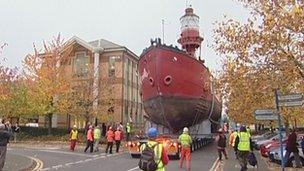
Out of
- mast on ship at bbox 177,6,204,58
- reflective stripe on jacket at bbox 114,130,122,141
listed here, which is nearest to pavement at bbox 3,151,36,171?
reflective stripe on jacket at bbox 114,130,122,141

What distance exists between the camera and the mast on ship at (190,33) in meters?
34.6

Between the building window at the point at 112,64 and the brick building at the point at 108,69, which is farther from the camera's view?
the building window at the point at 112,64

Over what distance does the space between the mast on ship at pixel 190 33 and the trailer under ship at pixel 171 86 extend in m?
6.46

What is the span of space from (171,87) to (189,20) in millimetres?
11131

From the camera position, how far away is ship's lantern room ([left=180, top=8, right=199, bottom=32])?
115 feet

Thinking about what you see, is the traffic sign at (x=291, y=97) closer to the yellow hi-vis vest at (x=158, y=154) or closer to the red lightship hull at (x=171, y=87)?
the yellow hi-vis vest at (x=158, y=154)

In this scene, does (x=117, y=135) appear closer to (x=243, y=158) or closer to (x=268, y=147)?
(x=268, y=147)

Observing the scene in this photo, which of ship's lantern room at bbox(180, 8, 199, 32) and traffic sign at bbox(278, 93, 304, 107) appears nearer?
traffic sign at bbox(278, 93, 304, 107)

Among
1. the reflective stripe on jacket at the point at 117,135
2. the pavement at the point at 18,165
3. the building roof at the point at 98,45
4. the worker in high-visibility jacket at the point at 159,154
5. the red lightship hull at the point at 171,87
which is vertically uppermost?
the building roof at the point at 98,45

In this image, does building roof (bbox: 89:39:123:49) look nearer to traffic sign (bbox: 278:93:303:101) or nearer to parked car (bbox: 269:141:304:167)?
parked car (bbox: 269:141:304:167)

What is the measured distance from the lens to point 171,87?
25.5 metres

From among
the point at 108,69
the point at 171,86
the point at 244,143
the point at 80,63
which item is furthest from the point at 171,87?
the point at 80,63

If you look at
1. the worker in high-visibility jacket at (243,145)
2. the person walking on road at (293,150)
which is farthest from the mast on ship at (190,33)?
the worker in high-visibility jacket at (243,145)

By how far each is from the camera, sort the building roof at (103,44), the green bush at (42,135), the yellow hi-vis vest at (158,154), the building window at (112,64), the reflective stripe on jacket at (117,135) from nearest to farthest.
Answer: the yellow hi-vis vest at (158,154)
the reflective stripe on jacket at (117,135)
the green bush at (42,135)
the building window at (112,64)
the building roof at (103,44)
